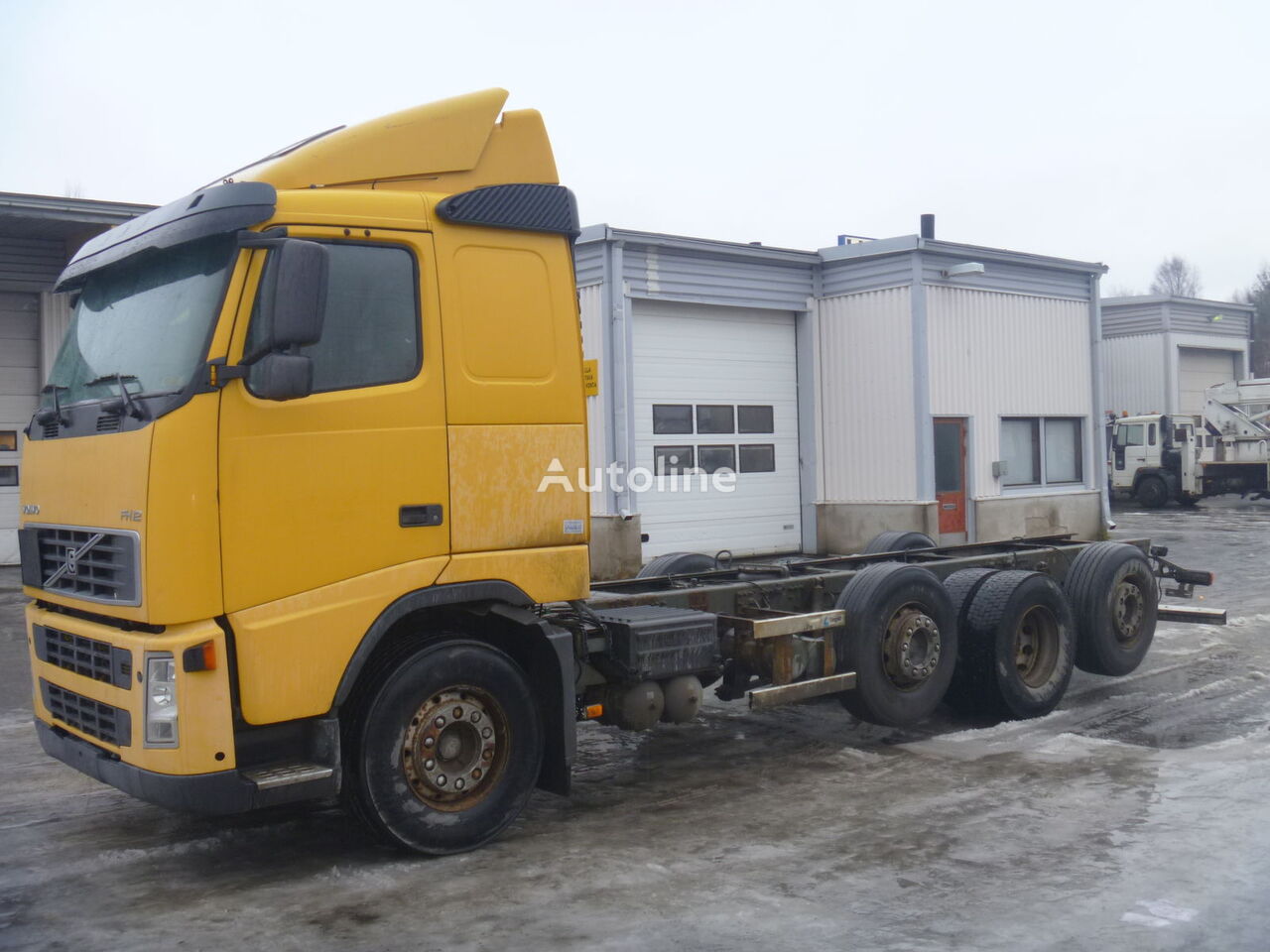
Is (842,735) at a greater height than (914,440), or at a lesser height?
lesser

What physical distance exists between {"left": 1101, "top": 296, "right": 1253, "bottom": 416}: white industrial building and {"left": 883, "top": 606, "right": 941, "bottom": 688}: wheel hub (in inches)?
1255

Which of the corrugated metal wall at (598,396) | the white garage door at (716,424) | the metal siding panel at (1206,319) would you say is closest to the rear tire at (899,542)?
the corrugated metal wall at (598,396)

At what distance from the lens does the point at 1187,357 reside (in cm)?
3966

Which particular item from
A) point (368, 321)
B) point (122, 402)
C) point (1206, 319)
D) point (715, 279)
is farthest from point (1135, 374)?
point (122, 402)

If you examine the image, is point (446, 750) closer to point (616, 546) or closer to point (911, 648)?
point (911, 648)

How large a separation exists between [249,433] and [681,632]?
2.65 metres

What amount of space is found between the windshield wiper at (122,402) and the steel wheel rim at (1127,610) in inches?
293

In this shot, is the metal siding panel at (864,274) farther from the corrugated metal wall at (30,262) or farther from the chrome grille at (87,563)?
the chrome grille at (87,563)

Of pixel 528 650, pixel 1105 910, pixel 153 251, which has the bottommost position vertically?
pixel 1105 910

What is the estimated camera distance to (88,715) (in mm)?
5398

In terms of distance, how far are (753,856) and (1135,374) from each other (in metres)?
36.7

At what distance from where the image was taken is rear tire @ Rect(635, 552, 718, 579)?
9180mm

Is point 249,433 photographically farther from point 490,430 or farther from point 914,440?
point 914,440

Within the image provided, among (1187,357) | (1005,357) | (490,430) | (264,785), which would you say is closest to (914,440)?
(1005,357)
